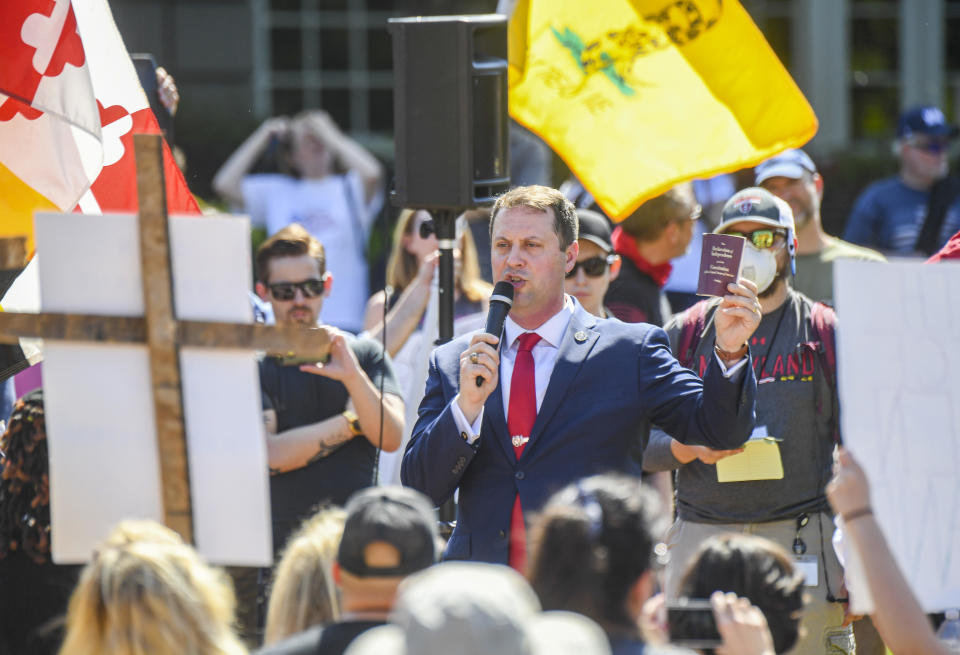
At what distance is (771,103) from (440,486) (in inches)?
102

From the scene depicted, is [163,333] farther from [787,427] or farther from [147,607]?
[787,427]

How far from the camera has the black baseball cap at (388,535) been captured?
9.48 ft

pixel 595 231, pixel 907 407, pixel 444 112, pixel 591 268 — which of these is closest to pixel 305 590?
pixel 907 407

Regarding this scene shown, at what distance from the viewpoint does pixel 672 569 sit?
5.18m

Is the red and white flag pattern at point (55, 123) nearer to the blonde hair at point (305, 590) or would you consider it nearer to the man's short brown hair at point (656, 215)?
the blonde hair at point (305, 590)

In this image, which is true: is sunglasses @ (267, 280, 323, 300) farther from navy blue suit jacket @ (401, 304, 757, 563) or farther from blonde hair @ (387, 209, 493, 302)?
navy blue suit jacket @ (401, 304, 757, 563)

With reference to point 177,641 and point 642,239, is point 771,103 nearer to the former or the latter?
point 642,239

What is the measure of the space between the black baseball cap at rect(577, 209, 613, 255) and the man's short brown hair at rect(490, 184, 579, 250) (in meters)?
1.39

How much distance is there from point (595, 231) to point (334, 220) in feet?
11.2

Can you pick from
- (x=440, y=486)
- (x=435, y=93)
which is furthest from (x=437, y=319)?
(x=440, y=486)

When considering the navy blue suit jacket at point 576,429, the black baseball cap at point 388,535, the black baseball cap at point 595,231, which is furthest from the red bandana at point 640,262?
the black baseball cap at point 388,535

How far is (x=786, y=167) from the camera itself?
641cm

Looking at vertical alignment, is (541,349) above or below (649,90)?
below

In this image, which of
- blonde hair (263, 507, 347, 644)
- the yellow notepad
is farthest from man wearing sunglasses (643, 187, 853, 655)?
blonde hair (263, 507, 347, 644)
